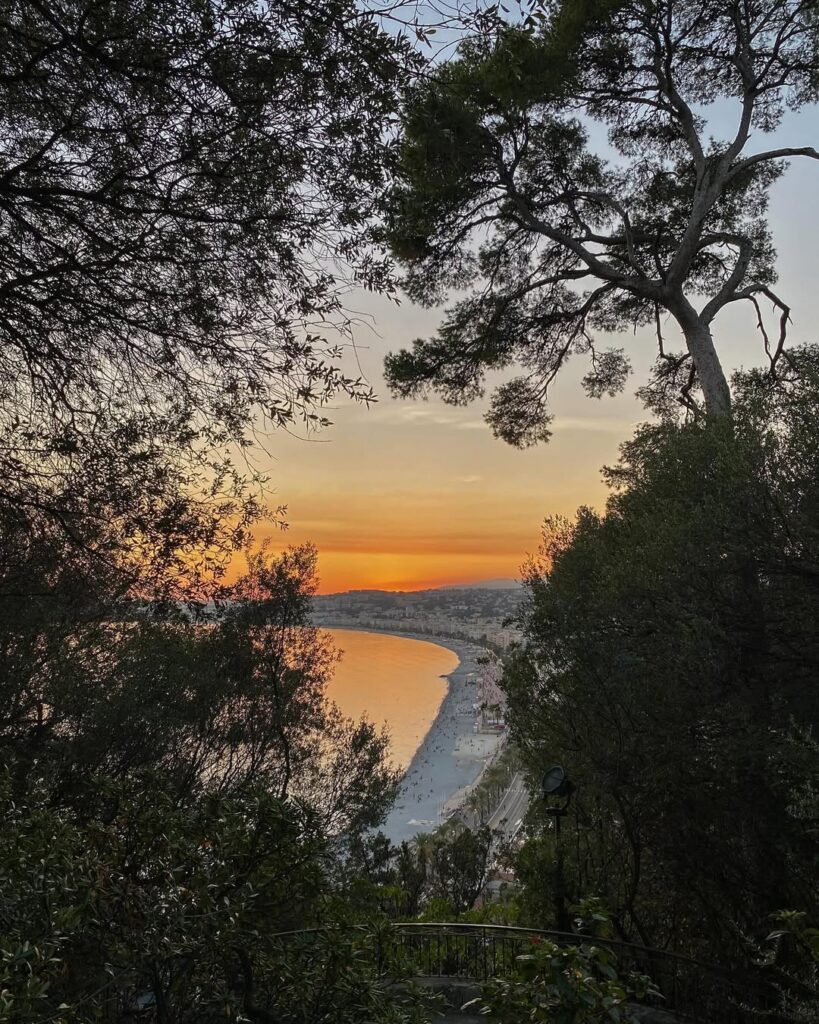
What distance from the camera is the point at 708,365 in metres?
7.44

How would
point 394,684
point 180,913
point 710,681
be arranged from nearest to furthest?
1. point 180,913
2. point 710,681
3. point 394,684

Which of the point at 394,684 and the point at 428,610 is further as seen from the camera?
the point at 428,610

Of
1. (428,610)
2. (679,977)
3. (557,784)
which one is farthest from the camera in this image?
(428,610)

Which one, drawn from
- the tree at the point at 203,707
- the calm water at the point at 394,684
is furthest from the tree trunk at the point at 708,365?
the calm water at the point at 394,684

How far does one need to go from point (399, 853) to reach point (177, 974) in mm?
10973

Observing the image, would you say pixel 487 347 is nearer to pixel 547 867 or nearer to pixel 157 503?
pixel 157 503

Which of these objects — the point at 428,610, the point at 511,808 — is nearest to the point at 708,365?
the point at 511,808

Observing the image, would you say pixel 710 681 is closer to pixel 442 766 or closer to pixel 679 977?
pixel 679 977

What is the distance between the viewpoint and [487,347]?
847 centimetres

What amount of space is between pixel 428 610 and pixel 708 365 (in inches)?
1500

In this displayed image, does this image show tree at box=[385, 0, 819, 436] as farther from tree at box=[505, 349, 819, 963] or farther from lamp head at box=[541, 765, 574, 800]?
lamp head at box=[541, 765, 574, 800]

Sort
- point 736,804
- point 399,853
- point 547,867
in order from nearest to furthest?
point 736,804, point 547,867, point 399,853

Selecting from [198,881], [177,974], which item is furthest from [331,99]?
[177,974]

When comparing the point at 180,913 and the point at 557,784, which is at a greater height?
the point at 180,913
